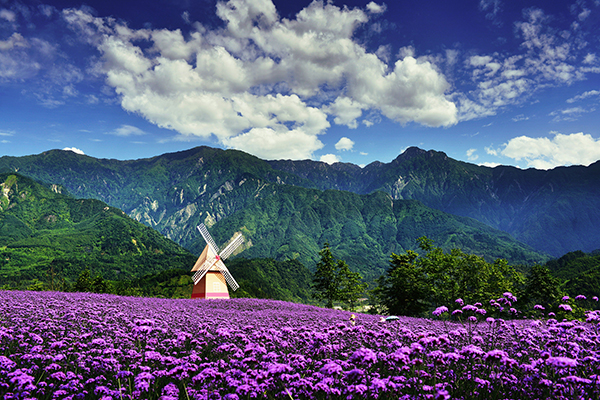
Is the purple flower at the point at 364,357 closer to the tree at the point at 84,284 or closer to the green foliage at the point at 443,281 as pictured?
the green foliage at the point at 443,281

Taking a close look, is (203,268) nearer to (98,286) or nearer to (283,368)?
(98,286)

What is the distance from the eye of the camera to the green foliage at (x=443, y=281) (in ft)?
122

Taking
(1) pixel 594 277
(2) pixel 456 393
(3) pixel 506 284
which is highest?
(2) pixel 456 393

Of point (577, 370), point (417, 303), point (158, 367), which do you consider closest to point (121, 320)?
point (158, 367)

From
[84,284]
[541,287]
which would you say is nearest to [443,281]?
[541,287]

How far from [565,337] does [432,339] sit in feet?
17.4

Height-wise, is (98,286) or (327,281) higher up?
(98,286)

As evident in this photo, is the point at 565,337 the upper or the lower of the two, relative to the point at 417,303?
upper

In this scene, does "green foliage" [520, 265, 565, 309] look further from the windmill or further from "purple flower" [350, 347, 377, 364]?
"purple flower" [350, 347, 377, 364]

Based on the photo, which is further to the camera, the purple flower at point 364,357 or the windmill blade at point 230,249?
the windmill blade at point 230,249

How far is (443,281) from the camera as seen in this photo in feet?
128

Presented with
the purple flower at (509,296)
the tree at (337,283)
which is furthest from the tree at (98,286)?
the purple flower at (509,296)

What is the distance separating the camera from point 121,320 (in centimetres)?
1257

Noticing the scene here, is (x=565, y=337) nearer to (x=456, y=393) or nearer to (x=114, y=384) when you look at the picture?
(x=456, y=393)
